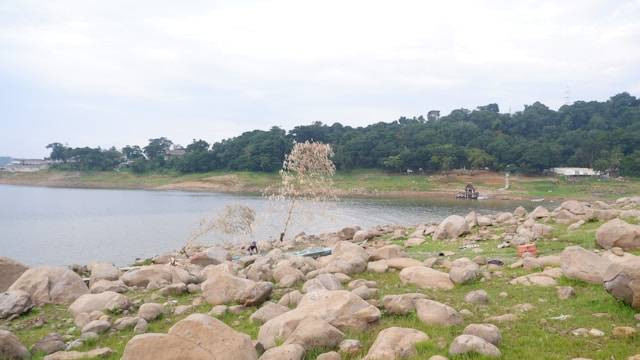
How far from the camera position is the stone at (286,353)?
7898 millimetres

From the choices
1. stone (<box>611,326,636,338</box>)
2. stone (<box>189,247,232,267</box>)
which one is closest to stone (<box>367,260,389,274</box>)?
stone (<box>611,326,636,338</box>)

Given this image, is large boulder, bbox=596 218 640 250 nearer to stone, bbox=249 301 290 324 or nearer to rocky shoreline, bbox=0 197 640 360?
rocky shoreline, bbox=0 197 640 360

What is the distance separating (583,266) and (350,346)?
6368mm

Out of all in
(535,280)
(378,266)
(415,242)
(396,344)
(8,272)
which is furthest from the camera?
(415,242)

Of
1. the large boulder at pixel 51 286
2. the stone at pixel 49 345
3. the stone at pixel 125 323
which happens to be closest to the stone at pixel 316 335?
the stone at pixel 125 323

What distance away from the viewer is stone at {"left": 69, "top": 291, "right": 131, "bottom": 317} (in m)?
12.4

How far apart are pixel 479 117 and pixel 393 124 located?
23706mm

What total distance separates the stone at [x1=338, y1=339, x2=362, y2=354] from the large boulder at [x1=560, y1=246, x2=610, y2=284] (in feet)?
19.6

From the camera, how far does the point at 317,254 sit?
71.0ft

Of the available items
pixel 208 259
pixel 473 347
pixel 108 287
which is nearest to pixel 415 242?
pixel 208 259

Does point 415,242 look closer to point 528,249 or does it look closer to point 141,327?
point 528,249

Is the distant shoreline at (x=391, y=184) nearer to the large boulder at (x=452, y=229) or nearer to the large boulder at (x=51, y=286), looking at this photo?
the large boulder at (x=452, y=229)

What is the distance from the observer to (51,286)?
46.2 ft

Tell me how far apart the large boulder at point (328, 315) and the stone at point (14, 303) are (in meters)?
7.00
